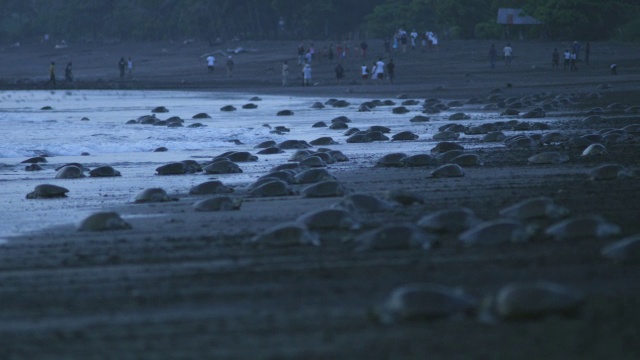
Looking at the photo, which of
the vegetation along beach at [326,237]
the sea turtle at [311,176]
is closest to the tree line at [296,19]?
the vegetation along beach at [326,237]

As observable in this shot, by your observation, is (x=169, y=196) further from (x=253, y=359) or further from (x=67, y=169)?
(x=253, y=359)

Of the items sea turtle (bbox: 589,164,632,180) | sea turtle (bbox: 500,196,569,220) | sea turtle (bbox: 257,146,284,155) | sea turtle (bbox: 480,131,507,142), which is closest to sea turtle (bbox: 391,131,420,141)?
sea turtle (bbox: 480,131,507,142)

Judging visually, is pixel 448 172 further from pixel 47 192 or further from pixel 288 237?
pixel 288 237

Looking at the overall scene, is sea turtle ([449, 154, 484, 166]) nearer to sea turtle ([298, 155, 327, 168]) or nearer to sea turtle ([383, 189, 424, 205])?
sea turtle ([298, 155, 327, 168])

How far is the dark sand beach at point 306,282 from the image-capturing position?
17.4ft

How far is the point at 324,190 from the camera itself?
11.4 meters

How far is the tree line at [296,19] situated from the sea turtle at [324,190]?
5127cm

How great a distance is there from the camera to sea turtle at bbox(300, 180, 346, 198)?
11.4 meters

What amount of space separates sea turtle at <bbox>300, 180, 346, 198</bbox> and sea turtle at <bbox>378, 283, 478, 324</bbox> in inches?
220

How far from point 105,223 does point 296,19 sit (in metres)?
82.8

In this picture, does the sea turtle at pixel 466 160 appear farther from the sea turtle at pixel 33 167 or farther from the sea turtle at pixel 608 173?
the sea turtle at pixel 33 167

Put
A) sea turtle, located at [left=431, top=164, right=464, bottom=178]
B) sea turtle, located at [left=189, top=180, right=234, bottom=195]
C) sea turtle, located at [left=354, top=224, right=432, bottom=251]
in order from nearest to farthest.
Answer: sea turtle, located at [left=354, top=224, right=432, bottom=251] → sea turtle, located at [left=189, top=180, right=234, bottom=195] → sea turtle, located at [left=431, top=164, right=464, bottom=178]

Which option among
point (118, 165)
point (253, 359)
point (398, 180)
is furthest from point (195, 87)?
point (253, 359)

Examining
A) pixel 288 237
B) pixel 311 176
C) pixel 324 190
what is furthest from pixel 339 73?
pixel 288 237
